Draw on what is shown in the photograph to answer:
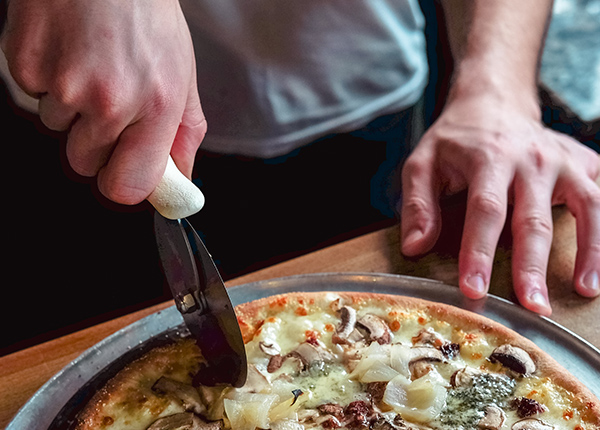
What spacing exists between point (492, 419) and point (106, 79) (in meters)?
0.86

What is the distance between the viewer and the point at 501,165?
168 centimetres

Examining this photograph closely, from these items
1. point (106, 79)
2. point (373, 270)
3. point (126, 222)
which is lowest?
point (126, 222)

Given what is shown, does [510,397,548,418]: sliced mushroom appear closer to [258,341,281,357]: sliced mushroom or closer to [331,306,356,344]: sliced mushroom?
[331,306,356,344]: sliced mushroom

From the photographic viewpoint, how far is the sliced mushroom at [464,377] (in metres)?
1.20

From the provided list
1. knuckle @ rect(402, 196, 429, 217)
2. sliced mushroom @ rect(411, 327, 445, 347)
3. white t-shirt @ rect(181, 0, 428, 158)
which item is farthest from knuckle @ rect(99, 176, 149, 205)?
white t-shirt @ rect(181, 0, 428, 158)

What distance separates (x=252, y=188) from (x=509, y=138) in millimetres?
814

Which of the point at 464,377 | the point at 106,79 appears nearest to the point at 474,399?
the point at 464,377

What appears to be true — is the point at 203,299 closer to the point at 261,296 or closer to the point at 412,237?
the point at 261,296

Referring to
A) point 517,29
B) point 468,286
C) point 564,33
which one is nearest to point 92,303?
point 468,286

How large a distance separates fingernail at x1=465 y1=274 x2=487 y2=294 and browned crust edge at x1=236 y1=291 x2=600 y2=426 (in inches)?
3.1

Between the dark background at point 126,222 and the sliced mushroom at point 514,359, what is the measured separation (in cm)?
75

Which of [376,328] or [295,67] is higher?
[295,67]

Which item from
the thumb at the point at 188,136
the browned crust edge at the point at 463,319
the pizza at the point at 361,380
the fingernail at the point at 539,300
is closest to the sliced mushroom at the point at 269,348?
the pizza at the point at 361,380

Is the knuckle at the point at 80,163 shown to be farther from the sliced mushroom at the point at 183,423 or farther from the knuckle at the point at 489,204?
the knuckle at the point at 489,204
